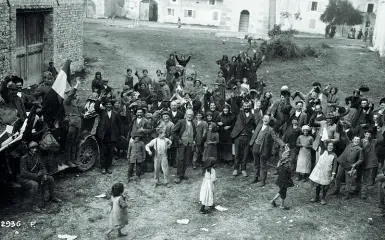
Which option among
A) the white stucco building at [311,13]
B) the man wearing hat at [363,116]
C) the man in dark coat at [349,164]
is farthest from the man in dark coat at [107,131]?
the white stucco building at [311,13]

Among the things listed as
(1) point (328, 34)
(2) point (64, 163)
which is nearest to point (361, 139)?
(2) point (64, 163)

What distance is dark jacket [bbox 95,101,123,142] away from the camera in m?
10.3

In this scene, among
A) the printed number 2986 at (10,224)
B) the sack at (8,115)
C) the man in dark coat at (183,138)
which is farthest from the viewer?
the man in dark coat at (183,138)

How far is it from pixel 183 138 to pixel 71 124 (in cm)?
253

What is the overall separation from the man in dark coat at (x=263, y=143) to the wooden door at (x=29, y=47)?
9118mm

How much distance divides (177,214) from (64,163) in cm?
293

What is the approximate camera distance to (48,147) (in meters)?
8.78

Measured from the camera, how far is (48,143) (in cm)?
880

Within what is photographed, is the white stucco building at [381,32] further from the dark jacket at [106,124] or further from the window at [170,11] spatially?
the window at [170,11]

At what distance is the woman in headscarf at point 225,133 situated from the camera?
11250 millimetres

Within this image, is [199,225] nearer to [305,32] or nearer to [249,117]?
[249,117]

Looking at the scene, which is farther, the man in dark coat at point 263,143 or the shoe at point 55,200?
the man in dark coat at point 263,143

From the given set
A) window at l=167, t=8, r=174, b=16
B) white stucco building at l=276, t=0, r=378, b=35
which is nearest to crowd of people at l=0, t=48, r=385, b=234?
window at l=167, t=8, r=174, b=16

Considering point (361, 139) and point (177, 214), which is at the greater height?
point (361, 139)
